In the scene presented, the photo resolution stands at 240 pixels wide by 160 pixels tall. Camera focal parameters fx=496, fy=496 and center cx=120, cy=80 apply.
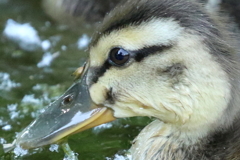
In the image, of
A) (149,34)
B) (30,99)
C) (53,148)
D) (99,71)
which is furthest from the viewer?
(30,99)

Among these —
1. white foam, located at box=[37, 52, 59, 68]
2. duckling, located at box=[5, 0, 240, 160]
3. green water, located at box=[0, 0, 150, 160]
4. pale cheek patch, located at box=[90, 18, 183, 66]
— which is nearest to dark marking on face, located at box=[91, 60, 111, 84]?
duckling, located at box=[5, 0, 240, 160]

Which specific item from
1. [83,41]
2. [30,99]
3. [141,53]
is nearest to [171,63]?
[141,53]

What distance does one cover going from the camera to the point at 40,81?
366cm

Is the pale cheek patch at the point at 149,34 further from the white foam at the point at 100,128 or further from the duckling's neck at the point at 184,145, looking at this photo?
the white foam at the point at 100,128

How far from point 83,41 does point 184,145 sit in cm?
211

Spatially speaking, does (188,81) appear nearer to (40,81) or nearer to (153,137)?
(153,137)

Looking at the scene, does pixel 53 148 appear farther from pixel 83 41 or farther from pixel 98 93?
pixel 83 41

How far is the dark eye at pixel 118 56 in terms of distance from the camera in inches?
85.6

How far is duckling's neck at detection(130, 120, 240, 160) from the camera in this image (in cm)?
230

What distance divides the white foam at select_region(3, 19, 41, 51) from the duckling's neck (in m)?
1.96

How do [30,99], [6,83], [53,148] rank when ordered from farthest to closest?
1. [6,83]
2. [30,99]
3. [53,148]

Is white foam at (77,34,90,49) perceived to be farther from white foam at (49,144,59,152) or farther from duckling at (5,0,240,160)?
duckling at (5,0,240,160)

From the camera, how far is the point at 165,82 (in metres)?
2.17

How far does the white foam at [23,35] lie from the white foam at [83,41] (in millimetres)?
342
